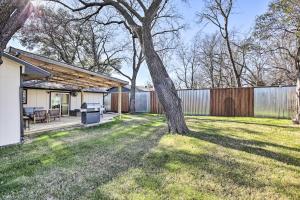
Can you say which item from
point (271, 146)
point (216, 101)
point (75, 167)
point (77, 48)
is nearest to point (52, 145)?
point (75, 167)

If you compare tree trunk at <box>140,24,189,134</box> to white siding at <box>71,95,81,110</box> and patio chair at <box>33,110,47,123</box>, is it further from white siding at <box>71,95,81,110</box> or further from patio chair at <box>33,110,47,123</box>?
white siding at <box>71,95,81,110</box>

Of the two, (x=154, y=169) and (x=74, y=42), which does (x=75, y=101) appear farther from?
(x=154, y=169)

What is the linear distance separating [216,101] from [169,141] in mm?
9526

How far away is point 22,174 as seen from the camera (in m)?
3.90

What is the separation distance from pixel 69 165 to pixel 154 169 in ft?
5.61

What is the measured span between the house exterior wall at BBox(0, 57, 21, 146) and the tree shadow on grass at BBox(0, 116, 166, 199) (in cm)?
59

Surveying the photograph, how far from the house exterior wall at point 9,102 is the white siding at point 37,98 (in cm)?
740

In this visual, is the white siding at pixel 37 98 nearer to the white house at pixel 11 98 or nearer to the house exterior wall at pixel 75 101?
the house exterior wall at pixel 75 101

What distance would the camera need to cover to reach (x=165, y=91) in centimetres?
735

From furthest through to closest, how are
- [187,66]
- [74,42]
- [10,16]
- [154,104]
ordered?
[187,66] < [74,42] < [154,104] < [10,16]

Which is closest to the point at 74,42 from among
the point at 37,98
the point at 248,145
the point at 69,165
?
the point at 37,98

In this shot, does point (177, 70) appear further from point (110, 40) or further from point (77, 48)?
point (77, 48)

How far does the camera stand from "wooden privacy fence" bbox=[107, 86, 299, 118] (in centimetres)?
1251

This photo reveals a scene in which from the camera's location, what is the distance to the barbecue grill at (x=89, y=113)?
1052 cm
